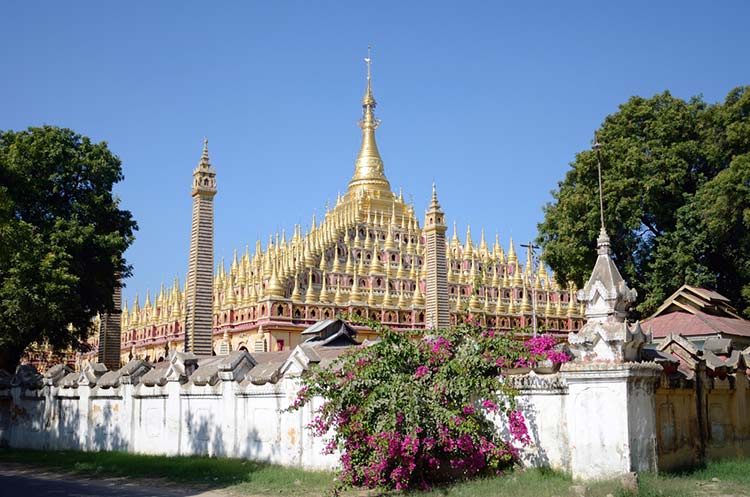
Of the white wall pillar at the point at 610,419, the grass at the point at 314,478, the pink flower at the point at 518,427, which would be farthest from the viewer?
the pink flower at the point at 518,427

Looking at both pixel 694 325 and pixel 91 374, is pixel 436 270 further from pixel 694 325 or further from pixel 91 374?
pixel 91 374

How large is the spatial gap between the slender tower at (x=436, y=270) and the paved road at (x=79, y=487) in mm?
18186

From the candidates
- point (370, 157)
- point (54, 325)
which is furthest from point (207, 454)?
point (370, 157)

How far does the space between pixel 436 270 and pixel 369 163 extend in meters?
35.2

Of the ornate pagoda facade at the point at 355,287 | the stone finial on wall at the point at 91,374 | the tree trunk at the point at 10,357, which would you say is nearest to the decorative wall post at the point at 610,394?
the stone finial on wall at the point at 91,374

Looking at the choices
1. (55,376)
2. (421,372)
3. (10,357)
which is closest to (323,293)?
(10,357)

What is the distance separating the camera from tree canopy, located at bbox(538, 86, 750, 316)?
1179 inches

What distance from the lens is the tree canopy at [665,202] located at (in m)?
30.0

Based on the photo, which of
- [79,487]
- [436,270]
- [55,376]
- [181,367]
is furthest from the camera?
[436,270]

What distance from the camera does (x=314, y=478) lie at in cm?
1563

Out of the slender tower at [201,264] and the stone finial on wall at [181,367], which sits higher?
the slender tower at [201,264]

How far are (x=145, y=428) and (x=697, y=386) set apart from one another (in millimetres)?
13604

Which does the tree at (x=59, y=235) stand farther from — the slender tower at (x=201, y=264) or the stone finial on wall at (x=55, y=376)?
the slender tower at (x=201, y=264)

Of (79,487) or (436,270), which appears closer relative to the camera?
(79,487)
